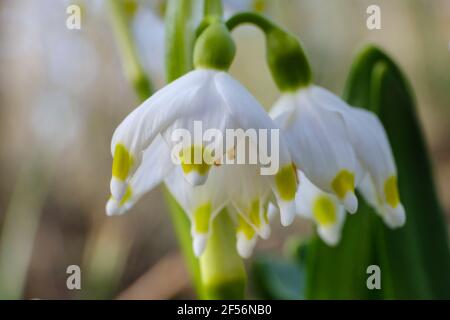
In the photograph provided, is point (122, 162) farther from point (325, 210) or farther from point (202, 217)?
point (325, 210)

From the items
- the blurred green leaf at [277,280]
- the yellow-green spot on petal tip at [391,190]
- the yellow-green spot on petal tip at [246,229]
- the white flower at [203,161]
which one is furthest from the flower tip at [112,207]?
the blurred green leaf at [277,280]

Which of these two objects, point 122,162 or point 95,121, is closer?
point 122,162

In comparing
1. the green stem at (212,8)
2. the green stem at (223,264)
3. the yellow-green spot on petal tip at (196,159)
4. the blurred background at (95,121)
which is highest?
the blurred background at (95,121)

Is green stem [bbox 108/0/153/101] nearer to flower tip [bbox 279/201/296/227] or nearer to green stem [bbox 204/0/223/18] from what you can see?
green stem [bbox 204/0/223/18]

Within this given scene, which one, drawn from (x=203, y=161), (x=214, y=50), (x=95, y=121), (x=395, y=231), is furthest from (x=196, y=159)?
(x=95, y=121)

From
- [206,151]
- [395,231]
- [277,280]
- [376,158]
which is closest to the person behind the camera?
[206,151]

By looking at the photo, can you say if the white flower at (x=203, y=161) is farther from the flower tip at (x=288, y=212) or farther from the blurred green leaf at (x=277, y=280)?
the blurred green leaf at (x=277, y=280)

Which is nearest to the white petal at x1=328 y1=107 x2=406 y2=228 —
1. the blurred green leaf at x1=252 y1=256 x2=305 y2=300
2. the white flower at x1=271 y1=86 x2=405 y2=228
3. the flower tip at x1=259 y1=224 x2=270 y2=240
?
the white flower at x1=271 y1=86 x2=405 y2=228
